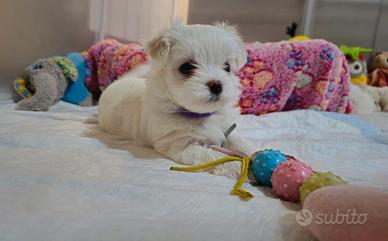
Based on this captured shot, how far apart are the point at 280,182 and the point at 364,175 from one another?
1.46 feet

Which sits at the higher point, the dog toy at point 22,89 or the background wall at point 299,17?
the background wall at point 299,17

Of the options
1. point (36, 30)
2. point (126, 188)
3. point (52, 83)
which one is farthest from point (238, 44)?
point (36, 30)

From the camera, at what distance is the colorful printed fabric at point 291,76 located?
238 centimetres

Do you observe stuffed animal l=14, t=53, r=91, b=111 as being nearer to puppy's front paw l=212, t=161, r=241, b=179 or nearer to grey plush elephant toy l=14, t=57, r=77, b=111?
grey plush elephant toy l=14, t=57, r=77, b=111

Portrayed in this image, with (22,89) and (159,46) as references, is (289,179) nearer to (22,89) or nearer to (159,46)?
(159,46)

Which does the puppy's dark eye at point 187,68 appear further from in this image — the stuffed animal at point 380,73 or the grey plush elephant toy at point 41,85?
the stuffed animal at point 380,73

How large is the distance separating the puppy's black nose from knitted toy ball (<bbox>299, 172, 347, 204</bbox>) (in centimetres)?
48

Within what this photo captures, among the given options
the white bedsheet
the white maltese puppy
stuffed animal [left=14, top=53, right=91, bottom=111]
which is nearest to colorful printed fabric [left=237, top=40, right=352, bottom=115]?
→ the white bedsheet

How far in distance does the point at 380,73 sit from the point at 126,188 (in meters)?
3.25

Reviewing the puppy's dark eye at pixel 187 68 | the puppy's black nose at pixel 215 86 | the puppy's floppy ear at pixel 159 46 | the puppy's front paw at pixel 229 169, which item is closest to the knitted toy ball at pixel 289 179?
the puppy's front paw at pixel 229 169

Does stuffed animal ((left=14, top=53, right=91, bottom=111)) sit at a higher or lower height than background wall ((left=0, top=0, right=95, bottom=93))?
lower

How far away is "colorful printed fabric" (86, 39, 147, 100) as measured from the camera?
2.51m

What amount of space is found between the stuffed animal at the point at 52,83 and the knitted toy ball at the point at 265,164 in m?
1.41

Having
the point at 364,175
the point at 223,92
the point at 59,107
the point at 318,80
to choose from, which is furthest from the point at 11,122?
the point at 318,80
